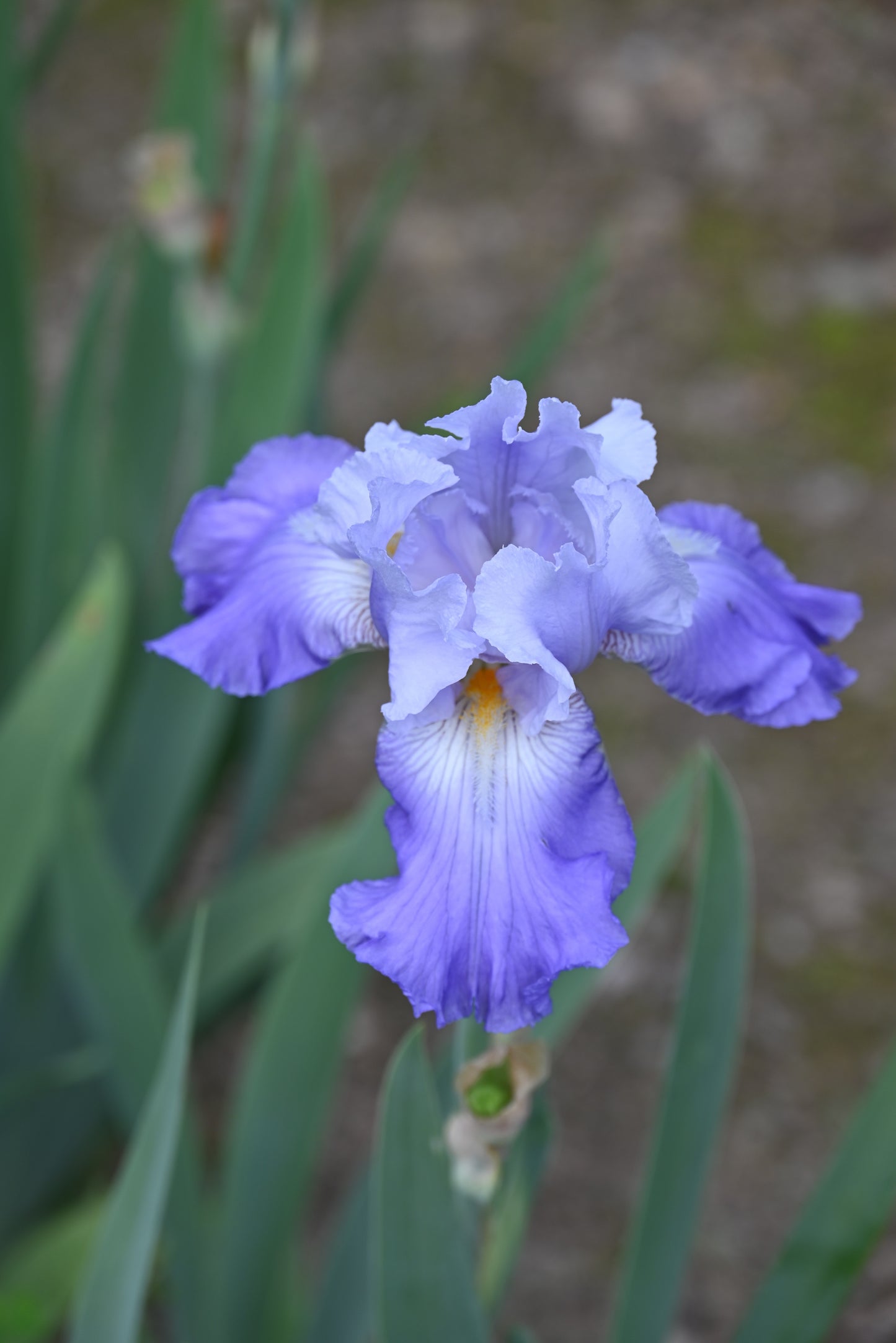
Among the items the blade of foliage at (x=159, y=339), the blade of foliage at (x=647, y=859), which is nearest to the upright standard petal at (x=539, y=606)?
the blade of foliage at (x=647, y=859)

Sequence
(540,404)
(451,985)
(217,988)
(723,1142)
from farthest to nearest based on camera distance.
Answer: (723,1142) < (217,988) < (540,404) < (451,985)

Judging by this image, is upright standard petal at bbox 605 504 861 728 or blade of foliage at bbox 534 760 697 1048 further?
blade of foliage at bbox 534 760 697 1048

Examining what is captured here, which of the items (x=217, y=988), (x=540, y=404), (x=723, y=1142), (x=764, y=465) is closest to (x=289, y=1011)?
(x=217, y=988)

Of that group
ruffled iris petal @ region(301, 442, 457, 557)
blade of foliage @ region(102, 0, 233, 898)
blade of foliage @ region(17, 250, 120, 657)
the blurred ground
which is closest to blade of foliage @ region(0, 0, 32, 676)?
blade of foliage @ region(17, 250, 120, 657)

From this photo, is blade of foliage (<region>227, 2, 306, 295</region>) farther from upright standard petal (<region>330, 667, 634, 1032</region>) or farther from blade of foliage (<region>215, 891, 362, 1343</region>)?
upright standard petal (<region>330, 667, 634, 1032</region>)

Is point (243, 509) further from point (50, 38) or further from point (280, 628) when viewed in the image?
point (50, 38)

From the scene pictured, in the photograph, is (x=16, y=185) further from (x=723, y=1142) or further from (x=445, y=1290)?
(x=723, y=1142)
